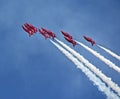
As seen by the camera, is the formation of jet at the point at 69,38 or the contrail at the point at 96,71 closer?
the contrail at the point at 96,71

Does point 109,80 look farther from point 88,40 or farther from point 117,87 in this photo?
point 88,40

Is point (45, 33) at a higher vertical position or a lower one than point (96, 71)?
higher

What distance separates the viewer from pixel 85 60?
128000mm

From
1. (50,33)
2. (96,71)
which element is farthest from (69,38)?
(96,71)

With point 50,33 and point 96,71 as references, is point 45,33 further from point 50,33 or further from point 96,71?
point 96,71

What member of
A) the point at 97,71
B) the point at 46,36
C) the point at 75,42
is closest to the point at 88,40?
the point at 75,42

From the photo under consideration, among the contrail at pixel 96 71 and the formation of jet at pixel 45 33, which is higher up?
the formation of jet at pixel 45 33

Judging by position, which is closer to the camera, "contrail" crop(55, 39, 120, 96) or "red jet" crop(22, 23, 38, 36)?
"contrail" crop(55, 39, 120, 96)

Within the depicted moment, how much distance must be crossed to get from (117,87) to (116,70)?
10370mm

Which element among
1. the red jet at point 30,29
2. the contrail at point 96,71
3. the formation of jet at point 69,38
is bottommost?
the contrail at point 96,71

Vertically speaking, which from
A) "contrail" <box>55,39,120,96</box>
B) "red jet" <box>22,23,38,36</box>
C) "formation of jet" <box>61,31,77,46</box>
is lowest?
"contrail" <box>55,39,120,96</box>

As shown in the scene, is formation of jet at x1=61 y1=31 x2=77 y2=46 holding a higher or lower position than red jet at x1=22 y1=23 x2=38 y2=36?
lower

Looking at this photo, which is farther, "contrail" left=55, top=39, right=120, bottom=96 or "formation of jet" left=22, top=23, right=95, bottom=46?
"formation of jet" left=22, top=23, right=95, bottom=46

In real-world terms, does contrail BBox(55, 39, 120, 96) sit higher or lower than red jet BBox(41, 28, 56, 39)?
lower
